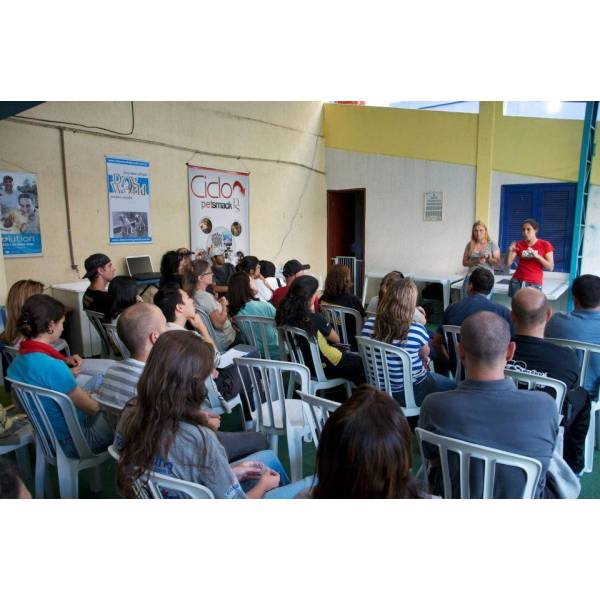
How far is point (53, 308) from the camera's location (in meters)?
2.27

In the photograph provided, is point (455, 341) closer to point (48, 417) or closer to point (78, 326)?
point (48, 417)

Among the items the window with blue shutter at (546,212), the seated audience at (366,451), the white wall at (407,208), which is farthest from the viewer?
the white wall at (407,208)

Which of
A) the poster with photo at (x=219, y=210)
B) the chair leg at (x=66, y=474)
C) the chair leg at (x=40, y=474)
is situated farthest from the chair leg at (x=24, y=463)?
the poster with photo at (x=219, y=210)

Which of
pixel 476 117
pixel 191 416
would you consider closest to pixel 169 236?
pixel 476 117

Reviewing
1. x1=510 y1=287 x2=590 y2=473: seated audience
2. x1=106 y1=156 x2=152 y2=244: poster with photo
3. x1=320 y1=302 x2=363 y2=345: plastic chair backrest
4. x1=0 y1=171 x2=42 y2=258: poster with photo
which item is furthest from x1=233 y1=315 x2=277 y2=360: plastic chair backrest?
x1=106 y1=156 x2=152 y2=244: poster with photo

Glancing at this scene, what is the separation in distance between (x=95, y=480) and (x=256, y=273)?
252cm

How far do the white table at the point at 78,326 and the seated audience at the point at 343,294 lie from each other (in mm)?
2543

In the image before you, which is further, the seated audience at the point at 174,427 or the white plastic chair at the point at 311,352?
the white plastic chair at the point at 311,352

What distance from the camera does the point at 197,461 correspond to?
1446mm

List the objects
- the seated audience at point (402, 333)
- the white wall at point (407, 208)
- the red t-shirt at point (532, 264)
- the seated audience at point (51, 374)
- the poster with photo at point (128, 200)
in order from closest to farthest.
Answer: the seated audience at point (51, 374), the seated audience at point (402, 333), the red t-shirt at point (532, 264), the poster with photo at point (128, 200), the white wall at point (407, 208)

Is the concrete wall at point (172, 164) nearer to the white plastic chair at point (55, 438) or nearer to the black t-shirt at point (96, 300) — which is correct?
the black t-shirt at point (96, 300)

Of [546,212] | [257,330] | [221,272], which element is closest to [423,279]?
[546,212]

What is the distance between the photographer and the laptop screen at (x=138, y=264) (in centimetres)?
584

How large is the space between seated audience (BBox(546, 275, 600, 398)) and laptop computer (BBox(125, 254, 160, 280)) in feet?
14.3
